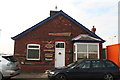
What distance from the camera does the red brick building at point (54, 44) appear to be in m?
15.6

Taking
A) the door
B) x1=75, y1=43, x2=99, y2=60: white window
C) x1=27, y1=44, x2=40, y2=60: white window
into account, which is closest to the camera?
the door

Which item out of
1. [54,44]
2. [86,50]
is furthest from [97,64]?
[54,44]

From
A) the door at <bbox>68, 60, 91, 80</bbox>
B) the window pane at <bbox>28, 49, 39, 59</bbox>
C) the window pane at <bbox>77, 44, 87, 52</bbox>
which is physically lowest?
the door at <bbox>68, 60, 91, 80</bbox>

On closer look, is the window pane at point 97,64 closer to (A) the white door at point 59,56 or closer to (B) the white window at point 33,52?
(A) the white door at point 59,56

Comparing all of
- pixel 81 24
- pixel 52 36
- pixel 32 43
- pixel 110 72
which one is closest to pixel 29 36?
pixel 32 43

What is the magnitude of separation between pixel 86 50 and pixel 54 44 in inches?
131

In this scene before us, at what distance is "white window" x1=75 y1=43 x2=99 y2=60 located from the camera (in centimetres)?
1551

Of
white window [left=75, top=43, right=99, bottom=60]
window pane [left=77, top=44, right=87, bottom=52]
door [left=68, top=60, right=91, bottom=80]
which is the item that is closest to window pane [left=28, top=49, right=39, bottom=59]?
white window [left=75, top=43, right=99, bottom=60]

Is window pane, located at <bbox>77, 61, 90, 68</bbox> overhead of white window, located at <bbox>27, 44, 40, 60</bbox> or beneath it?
beneath

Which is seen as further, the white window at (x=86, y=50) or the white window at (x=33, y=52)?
the white window at (x=33, y=52)

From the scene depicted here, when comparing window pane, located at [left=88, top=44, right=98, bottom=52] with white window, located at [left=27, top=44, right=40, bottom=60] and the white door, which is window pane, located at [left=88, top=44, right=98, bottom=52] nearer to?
the white door

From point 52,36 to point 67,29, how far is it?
1.77 metres

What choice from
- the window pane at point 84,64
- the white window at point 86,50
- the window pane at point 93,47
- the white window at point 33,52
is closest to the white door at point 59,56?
the white window at point 86,50

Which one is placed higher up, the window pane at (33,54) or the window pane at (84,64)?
the window pane at (33,54)
